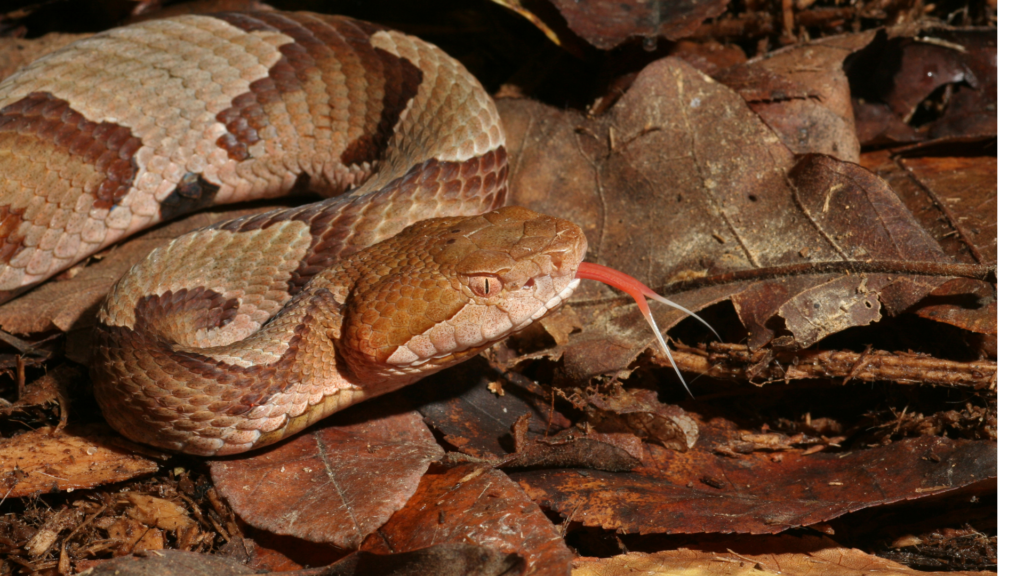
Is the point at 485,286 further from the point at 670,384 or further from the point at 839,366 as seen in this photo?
the point at 839,366

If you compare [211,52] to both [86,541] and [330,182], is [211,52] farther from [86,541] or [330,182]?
[86,541]

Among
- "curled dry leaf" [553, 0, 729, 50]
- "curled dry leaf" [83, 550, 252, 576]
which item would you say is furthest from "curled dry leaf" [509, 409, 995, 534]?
"curled dry leaf" [553, 0, 729, 50]

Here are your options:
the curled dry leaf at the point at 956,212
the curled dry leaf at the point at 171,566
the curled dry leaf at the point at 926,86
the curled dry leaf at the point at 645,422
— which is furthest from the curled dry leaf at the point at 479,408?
the curled dry leaf at the point at 926,86

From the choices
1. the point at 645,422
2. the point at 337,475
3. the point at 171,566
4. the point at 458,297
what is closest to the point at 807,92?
the point at 645,422

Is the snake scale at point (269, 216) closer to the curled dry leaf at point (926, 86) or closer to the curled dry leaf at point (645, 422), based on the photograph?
the curled dry leaf at point (645, 422)

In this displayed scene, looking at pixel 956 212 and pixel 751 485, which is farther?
pixel 956 212

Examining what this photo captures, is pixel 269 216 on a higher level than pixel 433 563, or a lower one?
higher
